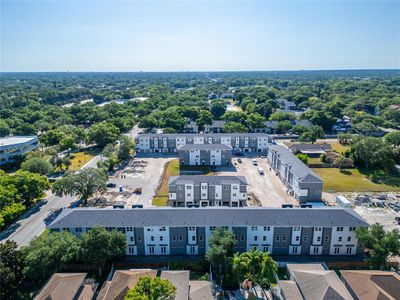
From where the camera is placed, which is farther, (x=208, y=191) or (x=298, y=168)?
(x=298, y=168)

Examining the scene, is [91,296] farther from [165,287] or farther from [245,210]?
[245,210]

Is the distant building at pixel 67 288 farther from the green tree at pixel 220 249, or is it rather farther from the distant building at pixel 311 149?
the distant building at pixel 311 149

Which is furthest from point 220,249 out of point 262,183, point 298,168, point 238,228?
point 262,183

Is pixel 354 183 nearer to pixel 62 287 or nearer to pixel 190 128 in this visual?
pixel 62 287

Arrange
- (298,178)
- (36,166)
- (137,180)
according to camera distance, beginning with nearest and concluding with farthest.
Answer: (298,178)
(36,166)
(137,180)

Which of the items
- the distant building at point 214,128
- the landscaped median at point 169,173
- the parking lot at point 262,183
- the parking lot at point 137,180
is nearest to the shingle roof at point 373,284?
the parking lot at point 262,183

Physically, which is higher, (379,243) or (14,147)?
(14,147)
